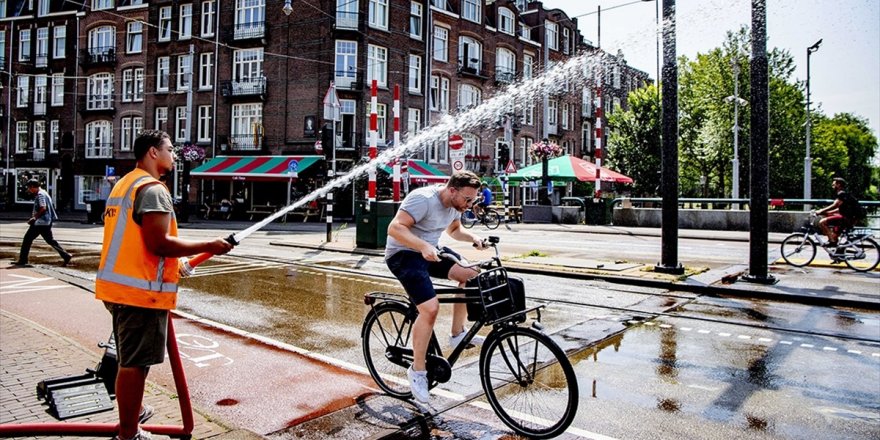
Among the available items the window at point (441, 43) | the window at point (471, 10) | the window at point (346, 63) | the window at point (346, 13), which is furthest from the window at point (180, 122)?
the window at point (471, 10)

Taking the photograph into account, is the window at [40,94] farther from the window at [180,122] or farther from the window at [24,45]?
the window at [180,122]

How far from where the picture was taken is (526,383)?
416cm

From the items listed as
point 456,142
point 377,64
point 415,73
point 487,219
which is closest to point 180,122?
point 377,64

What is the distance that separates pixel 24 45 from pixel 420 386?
53.7 meters

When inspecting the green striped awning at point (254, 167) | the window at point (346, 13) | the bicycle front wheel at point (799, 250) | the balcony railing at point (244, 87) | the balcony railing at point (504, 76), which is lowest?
the bicycle front wheel at point (799, 250)

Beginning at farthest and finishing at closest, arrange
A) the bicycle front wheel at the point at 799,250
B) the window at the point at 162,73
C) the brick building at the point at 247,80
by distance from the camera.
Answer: the window at the point at 162,73 < the brick building at the point at 247,80 < the bicycle front wheel at the point at 799,250

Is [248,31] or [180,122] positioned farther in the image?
[180,122]

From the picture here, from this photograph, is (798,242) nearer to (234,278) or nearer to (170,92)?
(234,278)

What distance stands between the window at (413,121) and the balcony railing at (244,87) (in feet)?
27.0

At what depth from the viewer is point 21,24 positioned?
46406 millimetres

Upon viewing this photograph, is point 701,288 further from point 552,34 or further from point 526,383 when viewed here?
point 552,34

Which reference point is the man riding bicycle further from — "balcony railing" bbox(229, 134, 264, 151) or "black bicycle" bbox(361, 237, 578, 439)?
"balcony railing" bbox(229, 134, 264, 151)

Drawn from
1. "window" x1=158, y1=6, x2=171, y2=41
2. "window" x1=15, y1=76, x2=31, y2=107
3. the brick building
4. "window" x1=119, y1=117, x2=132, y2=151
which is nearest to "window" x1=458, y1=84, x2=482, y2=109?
the brick building

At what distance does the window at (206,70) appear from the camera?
37.3m
